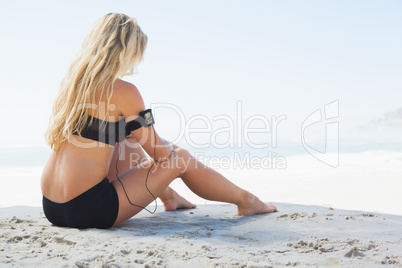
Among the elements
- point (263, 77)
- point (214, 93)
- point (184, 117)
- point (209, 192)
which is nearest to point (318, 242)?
point (209, 192)

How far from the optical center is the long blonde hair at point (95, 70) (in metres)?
2.00

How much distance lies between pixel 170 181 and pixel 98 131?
22.4 inches

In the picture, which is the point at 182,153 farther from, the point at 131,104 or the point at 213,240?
the point at 213,240

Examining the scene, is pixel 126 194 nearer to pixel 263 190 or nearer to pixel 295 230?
pixel 295 230

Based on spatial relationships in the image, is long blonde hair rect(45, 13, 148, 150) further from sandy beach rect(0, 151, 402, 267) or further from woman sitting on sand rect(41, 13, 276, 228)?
sandy beach rect(0, 151, 402, 267)

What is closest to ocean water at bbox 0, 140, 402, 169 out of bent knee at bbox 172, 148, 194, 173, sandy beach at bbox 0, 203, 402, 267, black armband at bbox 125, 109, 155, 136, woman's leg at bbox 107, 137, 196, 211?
woman's leg at bbox 107, 137, 196, 211

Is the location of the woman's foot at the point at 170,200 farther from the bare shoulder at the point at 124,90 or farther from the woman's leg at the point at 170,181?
the bare shoulder at the point at 124,90

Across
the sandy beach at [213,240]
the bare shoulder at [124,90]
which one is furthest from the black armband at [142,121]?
the sandy beach at [213,240]

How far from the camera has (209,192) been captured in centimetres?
245

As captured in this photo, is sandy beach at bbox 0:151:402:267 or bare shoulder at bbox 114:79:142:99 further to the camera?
bare shoulder at bbox 114:79:142:99

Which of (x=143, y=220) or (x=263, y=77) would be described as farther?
(x=263, y=77)

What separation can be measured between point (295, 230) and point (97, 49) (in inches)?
60.3

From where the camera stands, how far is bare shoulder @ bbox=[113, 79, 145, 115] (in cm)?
203

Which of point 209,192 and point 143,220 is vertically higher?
point 209,192
